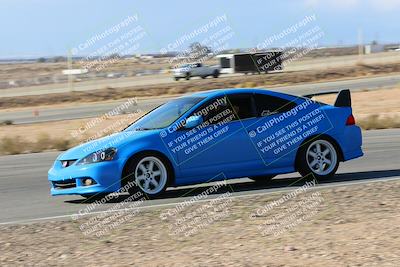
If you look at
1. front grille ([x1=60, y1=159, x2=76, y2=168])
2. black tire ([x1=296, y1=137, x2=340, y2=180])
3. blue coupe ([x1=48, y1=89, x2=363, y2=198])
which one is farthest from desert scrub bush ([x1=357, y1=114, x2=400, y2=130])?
front grille ([x1=60, y1=159, x2=76, y2=168])

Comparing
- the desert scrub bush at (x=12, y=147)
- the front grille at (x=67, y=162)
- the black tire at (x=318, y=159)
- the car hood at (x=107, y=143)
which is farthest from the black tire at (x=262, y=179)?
the desert scrub bush at (x=12, y=147)

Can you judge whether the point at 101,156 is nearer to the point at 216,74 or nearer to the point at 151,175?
the point at 151,175

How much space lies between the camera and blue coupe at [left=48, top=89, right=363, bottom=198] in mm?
10977

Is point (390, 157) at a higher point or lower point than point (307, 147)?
lower

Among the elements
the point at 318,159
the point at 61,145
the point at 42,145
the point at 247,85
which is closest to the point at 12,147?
the point at 42,145

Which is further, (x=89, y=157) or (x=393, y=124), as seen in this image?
(x=393, y=124)

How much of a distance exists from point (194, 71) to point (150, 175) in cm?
5938

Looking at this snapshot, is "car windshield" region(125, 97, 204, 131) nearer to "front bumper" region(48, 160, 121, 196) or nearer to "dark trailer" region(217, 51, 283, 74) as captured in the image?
"front bumper" region(48, 160, 121, 196)

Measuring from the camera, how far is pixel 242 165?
38.3 feet

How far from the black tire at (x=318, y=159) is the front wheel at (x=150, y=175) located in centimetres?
214

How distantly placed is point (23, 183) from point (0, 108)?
36.5m

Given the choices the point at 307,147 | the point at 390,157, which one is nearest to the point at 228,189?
the point at 307,147

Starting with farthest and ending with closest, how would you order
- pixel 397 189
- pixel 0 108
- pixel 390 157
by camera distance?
pixel 0 108, pixel 390 157, pixel 397 189

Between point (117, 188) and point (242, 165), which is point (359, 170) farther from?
point (117, 188)
